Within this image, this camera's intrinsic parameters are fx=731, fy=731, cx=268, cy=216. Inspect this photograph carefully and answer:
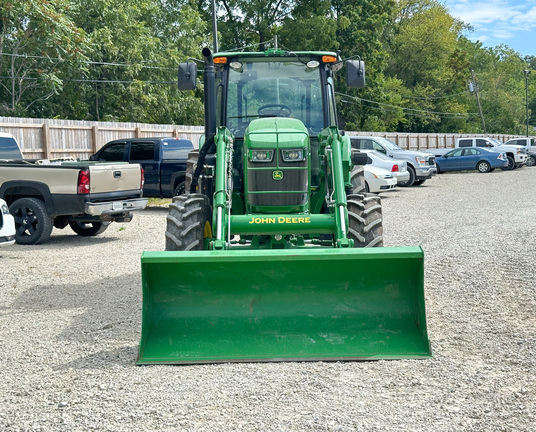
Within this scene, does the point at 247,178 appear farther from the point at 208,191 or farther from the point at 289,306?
the point at 289,306

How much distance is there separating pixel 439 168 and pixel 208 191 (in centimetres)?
2904

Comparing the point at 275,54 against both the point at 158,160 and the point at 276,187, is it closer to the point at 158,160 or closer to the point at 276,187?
the point at 276,187

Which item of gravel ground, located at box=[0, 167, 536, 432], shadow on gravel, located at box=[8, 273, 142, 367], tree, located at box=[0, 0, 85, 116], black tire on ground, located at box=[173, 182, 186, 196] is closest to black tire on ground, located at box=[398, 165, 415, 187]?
black tire on ground, located at box=[173, 182, 186, 196]

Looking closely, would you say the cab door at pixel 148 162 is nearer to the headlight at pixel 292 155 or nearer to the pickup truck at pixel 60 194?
the pickup truck at pixel 60 194

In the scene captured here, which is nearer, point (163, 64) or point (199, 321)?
point (199, 321)

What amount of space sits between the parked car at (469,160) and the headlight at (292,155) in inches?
1165

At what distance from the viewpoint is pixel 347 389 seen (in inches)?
194

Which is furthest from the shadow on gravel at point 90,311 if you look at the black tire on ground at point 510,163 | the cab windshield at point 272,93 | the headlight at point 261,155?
the black tire on ground at point 510,163

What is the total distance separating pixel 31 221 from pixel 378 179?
41.2 feet

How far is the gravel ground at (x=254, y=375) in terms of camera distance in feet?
14.5

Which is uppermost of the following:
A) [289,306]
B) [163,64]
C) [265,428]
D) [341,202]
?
[163,64]

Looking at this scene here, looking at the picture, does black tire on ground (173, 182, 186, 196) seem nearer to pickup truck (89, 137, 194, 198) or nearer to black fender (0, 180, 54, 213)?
pickup truck (89, 137, 194, 198)

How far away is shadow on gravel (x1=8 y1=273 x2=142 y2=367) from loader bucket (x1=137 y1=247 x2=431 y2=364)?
51 cm

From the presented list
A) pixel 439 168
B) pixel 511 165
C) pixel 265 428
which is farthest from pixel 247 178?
pixel 511 165
